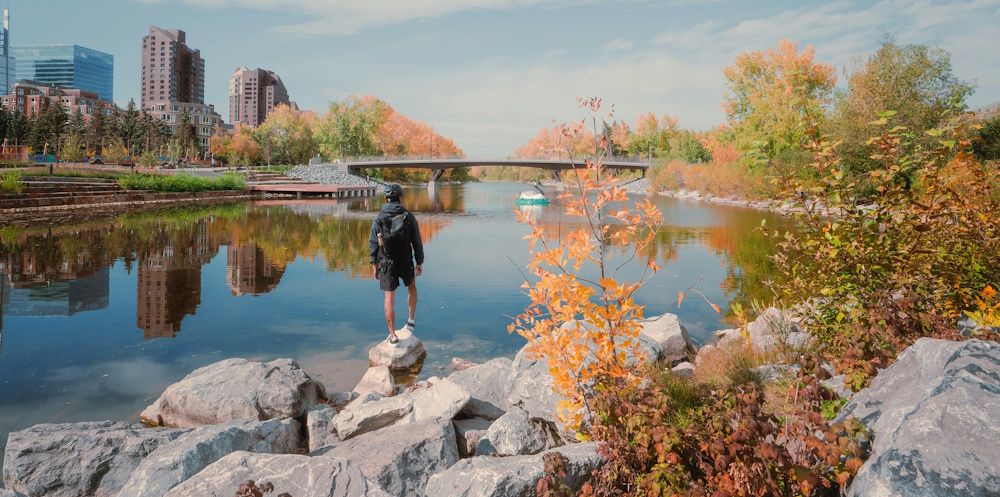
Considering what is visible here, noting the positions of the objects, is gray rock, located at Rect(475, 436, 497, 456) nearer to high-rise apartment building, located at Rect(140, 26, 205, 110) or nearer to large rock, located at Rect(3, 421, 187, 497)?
large rock, located at Rect(3, 421, 187, 497)

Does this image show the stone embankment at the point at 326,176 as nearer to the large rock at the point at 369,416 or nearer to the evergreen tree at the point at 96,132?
the evergreen tree at the point at 96,132

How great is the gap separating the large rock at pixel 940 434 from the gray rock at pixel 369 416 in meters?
3.17

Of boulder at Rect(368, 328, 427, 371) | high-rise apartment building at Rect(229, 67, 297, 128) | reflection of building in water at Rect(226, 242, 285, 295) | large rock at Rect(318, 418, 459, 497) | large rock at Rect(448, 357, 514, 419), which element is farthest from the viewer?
high-rise apartment building at Rect(229, 67, 297, 128)

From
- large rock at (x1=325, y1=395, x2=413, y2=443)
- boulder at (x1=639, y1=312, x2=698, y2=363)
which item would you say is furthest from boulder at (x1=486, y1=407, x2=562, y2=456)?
boulder at (x1=639, y1=312, x2=698, y2=363)

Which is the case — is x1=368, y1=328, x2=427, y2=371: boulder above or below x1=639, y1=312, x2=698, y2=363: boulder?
below

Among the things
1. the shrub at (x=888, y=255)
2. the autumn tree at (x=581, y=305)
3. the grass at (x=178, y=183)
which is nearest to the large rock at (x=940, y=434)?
the shrub at (x=888, y=255)

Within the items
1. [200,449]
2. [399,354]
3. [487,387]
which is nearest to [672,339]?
[487,387]

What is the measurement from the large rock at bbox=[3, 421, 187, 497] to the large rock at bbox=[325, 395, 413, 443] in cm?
118

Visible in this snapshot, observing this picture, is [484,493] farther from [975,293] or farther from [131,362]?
[131,362]

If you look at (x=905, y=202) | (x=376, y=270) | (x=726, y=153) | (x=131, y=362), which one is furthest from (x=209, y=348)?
(x=726, y=153)

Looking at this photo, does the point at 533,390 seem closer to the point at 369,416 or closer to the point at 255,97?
the point at 369,416

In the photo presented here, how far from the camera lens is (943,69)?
2930cm

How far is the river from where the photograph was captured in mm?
6426

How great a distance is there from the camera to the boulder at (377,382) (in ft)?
19.6
